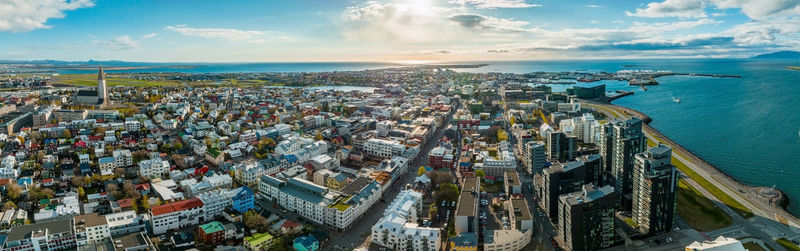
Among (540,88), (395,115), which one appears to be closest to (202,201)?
(395,115)

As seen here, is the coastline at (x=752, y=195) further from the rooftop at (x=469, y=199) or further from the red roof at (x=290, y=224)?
the red roof at (x=290, y=224)

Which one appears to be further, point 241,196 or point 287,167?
point 287,167

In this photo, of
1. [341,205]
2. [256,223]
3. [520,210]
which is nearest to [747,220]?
[520,210]

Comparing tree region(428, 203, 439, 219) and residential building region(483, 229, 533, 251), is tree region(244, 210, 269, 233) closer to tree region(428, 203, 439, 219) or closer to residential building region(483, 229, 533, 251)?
tree region(428, 203, 439, 219)

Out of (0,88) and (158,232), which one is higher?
(0,88)

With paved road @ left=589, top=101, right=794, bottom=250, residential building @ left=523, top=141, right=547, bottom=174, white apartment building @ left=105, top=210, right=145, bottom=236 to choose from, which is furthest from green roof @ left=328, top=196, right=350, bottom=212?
paved road @ left=589, top=101, right=794, bottom=250

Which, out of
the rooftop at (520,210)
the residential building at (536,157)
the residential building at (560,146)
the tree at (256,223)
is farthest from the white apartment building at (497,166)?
the tree at (256,223)

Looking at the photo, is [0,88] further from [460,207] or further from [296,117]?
[460,207]

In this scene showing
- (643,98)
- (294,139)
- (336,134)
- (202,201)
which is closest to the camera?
(202,201)
